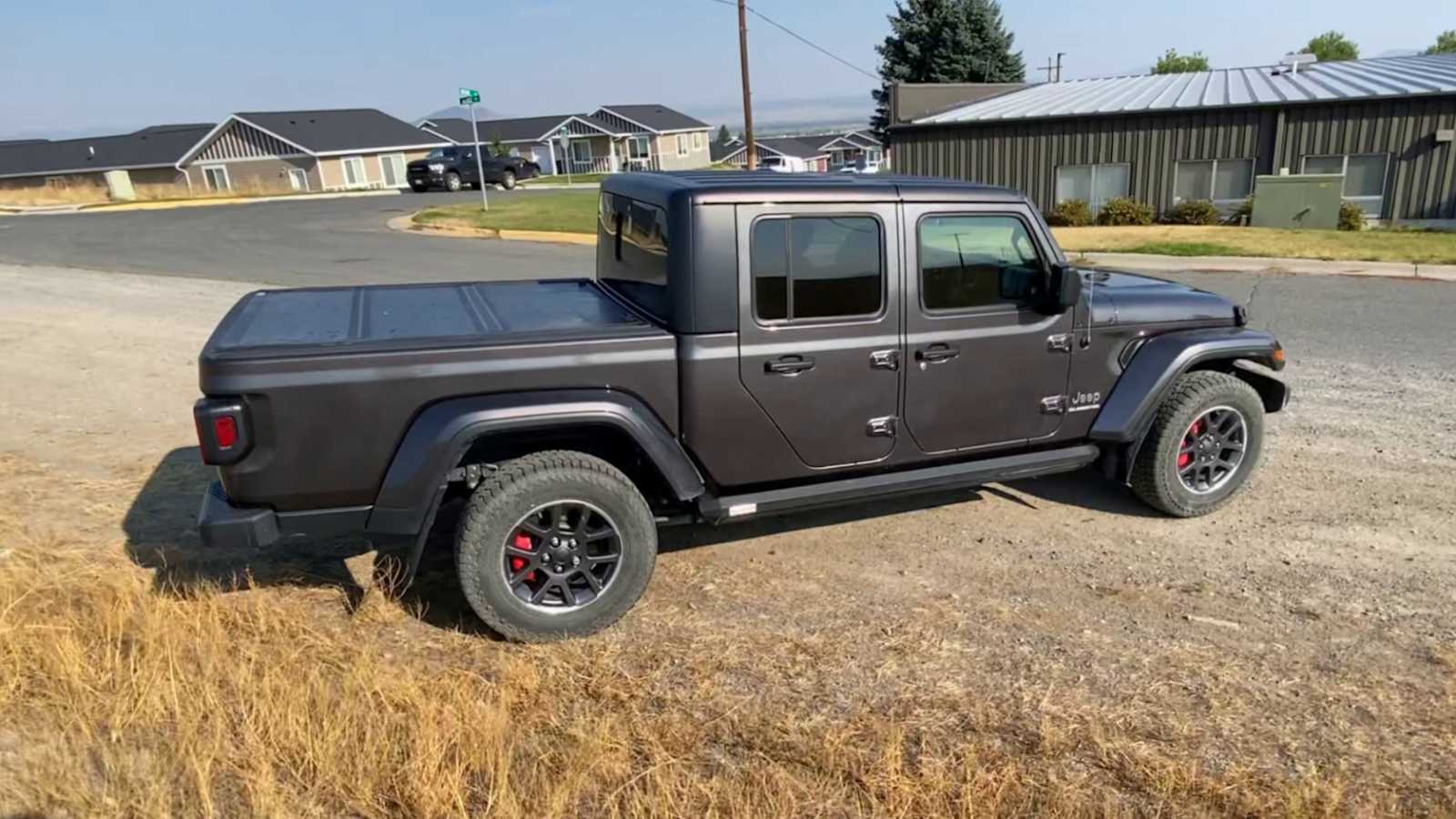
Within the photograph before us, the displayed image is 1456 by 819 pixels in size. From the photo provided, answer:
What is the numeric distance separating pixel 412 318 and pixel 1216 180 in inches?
993

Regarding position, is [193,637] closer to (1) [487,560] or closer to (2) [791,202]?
(1) [487,560]

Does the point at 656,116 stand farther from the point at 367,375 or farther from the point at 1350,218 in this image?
the point at 367,375

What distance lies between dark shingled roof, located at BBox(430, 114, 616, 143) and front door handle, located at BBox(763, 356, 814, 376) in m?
70.8

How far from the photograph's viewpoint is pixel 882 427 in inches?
173

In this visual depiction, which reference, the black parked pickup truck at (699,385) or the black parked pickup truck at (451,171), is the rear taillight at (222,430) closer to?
the black parked pickup truck at (699,385)

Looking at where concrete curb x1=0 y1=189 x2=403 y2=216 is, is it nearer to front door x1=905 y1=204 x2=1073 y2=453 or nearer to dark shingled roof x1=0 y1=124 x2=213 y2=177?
dark shingled roof x1=0 y1=124 x2=213 y2=177

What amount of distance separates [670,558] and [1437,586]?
3.48 metres

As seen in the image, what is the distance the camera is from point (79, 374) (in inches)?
331

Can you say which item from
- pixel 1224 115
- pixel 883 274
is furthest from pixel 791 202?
pixel 1224 115

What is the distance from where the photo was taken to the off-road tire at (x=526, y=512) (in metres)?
3.79

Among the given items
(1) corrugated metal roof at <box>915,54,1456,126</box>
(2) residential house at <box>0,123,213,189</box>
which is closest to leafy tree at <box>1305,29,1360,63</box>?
(1) corrugated metal roof at <box>915,54,1456,126</box>

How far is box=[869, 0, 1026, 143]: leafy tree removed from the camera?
41.0 m

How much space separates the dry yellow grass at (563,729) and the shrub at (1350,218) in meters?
22.1

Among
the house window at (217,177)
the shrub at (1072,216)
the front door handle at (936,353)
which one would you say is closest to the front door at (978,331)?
the front door handle at (936,353)
